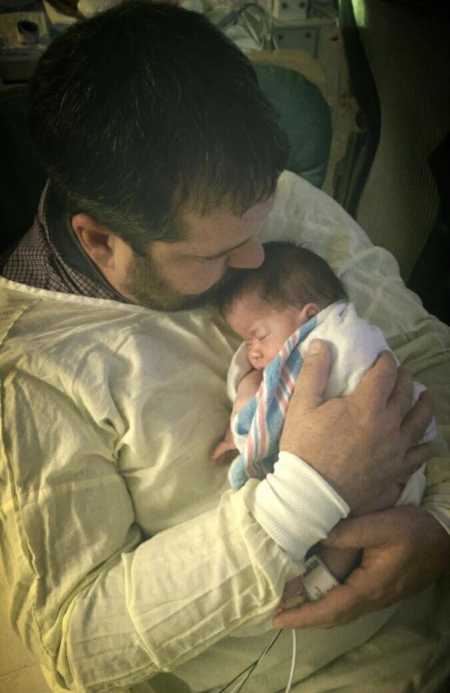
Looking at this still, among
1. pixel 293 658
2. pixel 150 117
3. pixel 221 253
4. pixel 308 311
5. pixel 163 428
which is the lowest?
pixel 293 658

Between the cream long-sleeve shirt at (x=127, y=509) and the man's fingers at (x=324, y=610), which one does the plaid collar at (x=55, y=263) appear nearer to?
the cream long-sleeve shirt at (x=127, y=509)

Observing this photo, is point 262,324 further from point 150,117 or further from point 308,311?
point 150,117

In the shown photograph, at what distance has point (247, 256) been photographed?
0.69 metres

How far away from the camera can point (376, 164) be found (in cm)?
94

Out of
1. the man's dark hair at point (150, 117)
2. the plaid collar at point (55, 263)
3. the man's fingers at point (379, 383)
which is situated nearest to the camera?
the man's dark hair at point (150, 117)

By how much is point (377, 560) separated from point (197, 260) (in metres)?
0.44

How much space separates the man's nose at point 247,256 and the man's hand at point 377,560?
1.22 feet

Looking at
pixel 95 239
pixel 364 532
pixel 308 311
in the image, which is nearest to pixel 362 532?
pixel 364 532

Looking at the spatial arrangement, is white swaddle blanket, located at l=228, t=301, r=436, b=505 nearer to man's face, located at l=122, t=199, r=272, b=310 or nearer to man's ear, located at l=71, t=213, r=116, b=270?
man's face, located at l=122, t=199, r=272, b=310

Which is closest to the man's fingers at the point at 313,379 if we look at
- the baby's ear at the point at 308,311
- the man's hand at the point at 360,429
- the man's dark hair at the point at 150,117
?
the man's hand at the point at 360,429

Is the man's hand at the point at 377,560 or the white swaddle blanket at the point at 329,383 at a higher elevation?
the white swaddle blanket at the point at 329,383

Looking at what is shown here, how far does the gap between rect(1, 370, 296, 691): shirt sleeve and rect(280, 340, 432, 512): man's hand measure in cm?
10

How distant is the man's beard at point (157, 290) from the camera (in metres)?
0.65

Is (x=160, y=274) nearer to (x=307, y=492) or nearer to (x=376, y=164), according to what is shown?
(x=307, y=492)
